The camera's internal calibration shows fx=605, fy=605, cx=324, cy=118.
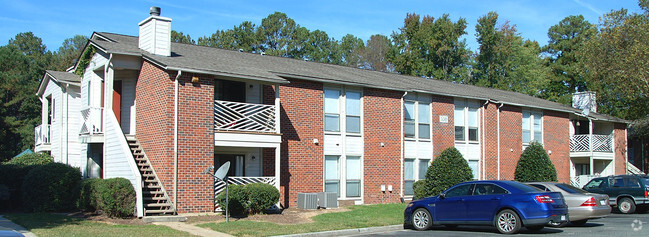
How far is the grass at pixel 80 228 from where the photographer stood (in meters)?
14.6

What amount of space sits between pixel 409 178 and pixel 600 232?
39.6ft

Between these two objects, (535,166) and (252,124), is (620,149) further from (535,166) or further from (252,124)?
(252,124)

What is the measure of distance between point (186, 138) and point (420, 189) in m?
11.4

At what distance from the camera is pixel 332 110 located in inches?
963

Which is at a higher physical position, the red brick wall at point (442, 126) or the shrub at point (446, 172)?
the red brick wall at point (442, 126)

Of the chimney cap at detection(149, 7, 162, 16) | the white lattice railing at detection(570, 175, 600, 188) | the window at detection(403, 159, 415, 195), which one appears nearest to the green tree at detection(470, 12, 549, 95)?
the white lattice railing at detection(570, 175, 600, 188)

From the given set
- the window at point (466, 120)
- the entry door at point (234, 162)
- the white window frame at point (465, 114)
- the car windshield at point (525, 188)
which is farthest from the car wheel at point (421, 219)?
the window at point (466, 120)

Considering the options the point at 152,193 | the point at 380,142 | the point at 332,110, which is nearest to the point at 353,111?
the point at 332,110

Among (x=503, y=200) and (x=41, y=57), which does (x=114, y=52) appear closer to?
(x=503, y=200)

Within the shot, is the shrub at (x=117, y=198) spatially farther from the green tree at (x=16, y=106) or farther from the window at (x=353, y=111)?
the green tree at (x=16, y=106)

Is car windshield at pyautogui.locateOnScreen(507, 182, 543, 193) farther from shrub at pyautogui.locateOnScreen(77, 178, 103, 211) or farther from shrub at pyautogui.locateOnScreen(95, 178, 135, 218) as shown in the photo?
shrub at pyautogui.locateOnScreen(77, 178, 103, 211)

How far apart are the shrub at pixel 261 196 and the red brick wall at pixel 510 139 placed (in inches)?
625

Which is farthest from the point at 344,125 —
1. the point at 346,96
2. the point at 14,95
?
the point at 14,95

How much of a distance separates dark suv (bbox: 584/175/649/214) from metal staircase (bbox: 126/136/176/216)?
16280 mm
